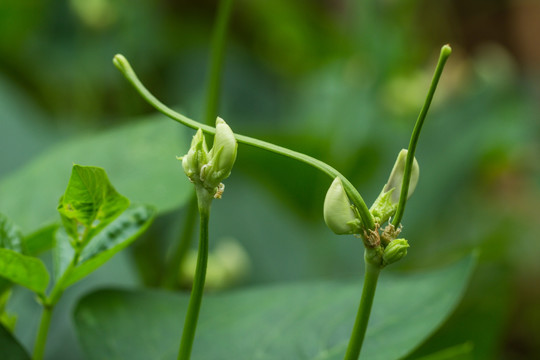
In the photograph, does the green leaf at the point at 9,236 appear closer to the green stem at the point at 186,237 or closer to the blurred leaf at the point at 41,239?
the blurred leaf at the point at 41,239

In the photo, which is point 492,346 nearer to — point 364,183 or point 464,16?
point 364,183

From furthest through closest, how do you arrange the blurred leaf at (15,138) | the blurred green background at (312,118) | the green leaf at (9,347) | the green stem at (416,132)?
1. the blurred green background at (312,118)
2. the blurred leaf at (15,138)
3. the green leaf at (9,347)
4. the green stem at (416,132)

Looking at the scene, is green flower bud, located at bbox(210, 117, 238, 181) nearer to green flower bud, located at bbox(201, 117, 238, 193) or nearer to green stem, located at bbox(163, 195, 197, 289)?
green flower bud, located at bbox(201, 117, 238, 193)

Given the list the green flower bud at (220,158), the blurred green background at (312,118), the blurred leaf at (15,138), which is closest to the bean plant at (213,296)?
the green flower bud at (220,158)

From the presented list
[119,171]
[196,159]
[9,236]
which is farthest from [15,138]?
[196,159]

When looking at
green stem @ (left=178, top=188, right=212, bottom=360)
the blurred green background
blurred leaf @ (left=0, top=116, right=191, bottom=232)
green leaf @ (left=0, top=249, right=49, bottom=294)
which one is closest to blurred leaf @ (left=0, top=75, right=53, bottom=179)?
the blurred green background

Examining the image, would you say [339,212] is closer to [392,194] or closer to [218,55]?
[392,194]
